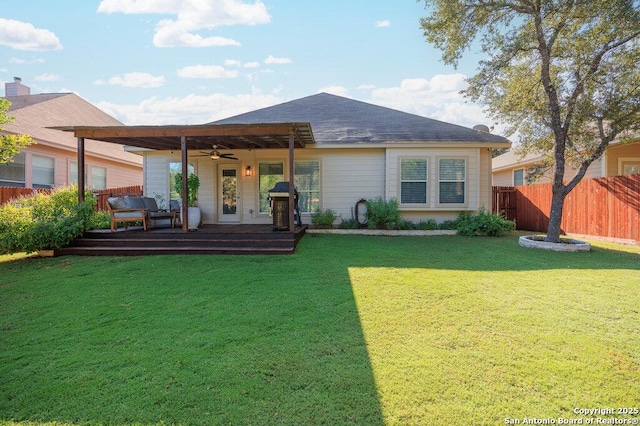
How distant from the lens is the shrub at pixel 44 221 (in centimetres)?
653

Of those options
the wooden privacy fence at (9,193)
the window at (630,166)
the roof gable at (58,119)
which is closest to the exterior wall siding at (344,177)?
the wooden privacy fence at (9,193)

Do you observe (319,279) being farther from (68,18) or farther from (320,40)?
(68,18)

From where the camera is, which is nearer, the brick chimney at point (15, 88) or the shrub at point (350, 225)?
the shrub at point (350, 225)

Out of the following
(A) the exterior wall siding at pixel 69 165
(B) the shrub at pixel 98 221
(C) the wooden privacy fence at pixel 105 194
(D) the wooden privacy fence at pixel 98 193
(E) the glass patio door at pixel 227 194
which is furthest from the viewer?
(C) the wooden privacy fence at pixel 105 194

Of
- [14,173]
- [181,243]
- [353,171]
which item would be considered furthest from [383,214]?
[14,173]

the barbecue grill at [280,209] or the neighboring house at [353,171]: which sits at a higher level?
the neighboring house at [353,171]

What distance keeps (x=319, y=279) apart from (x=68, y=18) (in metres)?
12.8

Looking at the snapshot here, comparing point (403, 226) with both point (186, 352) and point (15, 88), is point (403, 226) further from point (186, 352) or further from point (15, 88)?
point (15, 88)

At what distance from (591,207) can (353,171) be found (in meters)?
7.15

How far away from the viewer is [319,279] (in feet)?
16.2

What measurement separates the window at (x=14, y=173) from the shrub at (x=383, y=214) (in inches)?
436

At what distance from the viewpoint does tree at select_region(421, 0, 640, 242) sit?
7.51 metres

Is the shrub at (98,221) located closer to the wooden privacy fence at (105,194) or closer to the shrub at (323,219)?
the wooden privacy fence at (105,194)

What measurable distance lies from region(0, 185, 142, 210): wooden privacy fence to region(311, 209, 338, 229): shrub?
5854 millimetres
